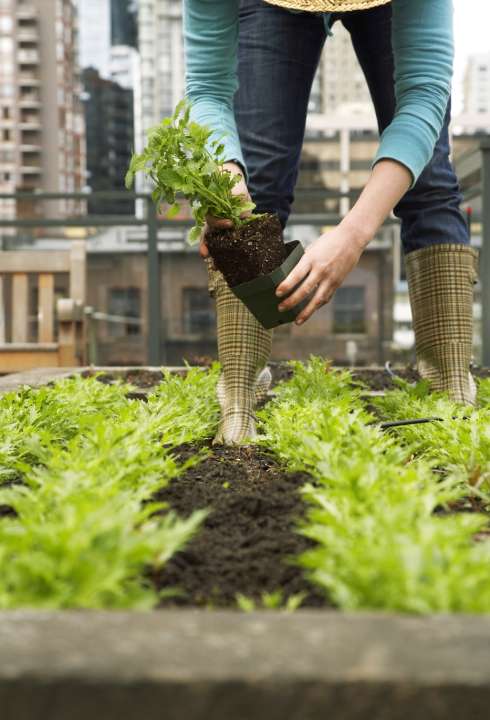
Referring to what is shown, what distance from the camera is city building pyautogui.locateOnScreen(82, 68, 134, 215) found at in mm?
13953

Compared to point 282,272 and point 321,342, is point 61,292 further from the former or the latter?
point 282,272

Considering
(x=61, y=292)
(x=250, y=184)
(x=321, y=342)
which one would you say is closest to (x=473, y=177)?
(x=321, y=342)

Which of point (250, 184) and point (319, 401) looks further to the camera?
point (250, 184)

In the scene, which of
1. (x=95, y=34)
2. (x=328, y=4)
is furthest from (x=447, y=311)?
(x=95, y=34)

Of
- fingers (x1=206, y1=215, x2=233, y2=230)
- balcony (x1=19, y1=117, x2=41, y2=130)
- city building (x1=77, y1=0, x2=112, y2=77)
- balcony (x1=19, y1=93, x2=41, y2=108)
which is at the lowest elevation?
fingers (x1=206, y1=215, x2=233, y2=230)

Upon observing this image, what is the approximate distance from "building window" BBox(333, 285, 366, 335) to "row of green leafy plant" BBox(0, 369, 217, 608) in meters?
4.12

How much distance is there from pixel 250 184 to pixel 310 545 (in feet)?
4.49

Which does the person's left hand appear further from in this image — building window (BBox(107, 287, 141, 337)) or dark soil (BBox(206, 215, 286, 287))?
building window (BBox(107, 287, 141, 337))

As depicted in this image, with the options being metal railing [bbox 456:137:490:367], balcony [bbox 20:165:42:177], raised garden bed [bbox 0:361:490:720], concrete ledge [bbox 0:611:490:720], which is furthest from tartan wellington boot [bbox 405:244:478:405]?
balcony [bbox 20:165:42:177]

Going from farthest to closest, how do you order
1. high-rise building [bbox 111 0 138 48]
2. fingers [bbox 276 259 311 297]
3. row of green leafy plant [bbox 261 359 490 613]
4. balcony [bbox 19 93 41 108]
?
balcony [bbox 19 93 41 108] → high-rise building [bbox 111 0 138 48] → fingers [bbox 276 259 311 297] → row of green leafy plant [bbox 261 359 490 613]

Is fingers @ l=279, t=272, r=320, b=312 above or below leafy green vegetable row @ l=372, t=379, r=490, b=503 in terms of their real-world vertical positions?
above

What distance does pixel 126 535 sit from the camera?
0.85 m

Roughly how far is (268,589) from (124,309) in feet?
16.5

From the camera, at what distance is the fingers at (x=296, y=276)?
173 centimetres
